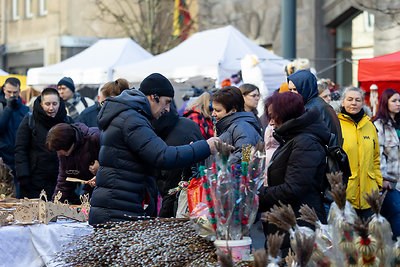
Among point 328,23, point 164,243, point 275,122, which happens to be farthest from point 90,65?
point 164,243

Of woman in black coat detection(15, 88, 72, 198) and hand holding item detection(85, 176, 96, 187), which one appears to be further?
woman in black coat detection(15, 88, 72, 198)

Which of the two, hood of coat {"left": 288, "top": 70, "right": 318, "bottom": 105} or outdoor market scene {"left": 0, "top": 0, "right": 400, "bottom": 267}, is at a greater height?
hood of coat {"left": 288, "top": 70, "right": 318, "bottom": 105}

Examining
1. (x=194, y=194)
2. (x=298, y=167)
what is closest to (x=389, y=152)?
(x=298, y=167)

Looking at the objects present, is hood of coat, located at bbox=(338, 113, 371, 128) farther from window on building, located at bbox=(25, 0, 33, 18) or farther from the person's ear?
window on building, located at bbox=(25, 0, 33, 18)

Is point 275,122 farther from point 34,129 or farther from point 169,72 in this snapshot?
point 169,72

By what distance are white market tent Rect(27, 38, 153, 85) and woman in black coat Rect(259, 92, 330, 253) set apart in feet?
33.7

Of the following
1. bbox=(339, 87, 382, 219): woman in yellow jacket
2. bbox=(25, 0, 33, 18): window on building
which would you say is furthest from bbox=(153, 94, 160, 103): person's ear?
bbox=(25, 0, 33, 18): window on building

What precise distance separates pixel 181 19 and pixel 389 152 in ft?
62.7

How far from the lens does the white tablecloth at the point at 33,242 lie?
559cm

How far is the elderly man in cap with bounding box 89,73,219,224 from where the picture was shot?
4.61 m

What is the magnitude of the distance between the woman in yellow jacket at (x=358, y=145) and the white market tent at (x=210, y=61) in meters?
5.29

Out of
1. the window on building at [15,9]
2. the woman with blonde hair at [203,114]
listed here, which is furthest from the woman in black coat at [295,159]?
the window on building at [15,9]

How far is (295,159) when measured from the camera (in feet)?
15.9

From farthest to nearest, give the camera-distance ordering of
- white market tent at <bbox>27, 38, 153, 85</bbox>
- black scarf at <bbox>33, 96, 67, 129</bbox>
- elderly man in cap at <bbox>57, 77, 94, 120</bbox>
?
white market tent at <bbox>27, 38, 153, 85</bbox>, elderly man in cap at <bbox>57, 77, 94, 120</bbox>, black scarf at <bbox>33, 96, 67, 129</bbox>
